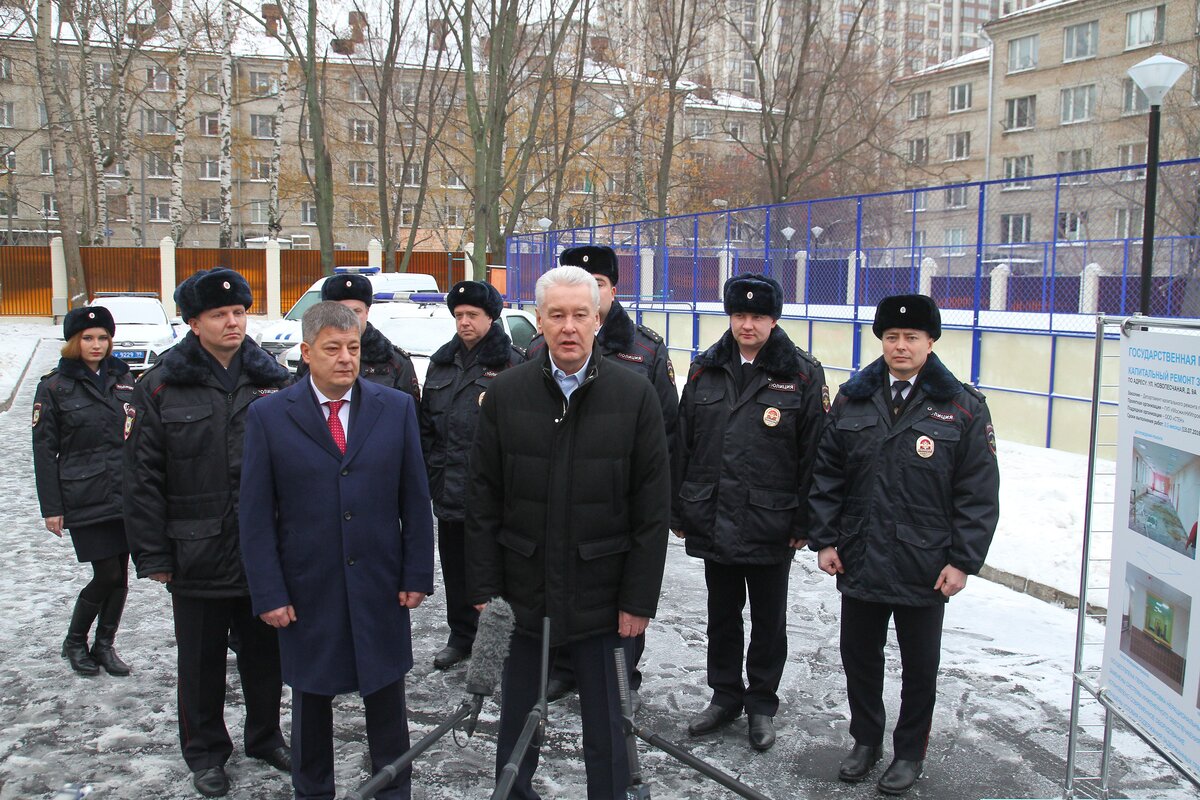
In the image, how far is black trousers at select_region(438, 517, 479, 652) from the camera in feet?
17.2

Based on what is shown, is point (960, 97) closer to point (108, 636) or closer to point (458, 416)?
point (458, 416)

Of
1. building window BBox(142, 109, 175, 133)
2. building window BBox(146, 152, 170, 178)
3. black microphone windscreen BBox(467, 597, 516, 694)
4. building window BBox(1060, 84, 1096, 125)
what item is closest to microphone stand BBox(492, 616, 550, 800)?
black microphone windscreen BBox(467, 597, 516, 694)

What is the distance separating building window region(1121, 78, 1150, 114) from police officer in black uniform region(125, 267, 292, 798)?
4190 cm

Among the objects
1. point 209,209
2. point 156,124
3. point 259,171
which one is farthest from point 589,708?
point 156,124

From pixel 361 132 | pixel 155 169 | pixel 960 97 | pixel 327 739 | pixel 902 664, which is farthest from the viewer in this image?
pixel 155 169

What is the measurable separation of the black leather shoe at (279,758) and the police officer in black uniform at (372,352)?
196cm

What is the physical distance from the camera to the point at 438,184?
54281 millimetres

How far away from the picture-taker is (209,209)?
55562 mm

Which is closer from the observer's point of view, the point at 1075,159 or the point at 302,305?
the point at 302,305

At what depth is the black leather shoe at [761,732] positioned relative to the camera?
4237 mm

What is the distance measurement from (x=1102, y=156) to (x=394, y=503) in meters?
43.7

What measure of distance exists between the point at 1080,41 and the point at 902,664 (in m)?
47.1

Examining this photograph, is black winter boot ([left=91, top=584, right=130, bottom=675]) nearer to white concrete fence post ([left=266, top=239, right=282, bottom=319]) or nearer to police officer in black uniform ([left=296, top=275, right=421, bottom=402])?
police officer in black uniform ([left=296, top=275, right=421, bottom=402])

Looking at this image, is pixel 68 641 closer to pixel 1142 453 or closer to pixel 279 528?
pixel 279 528
